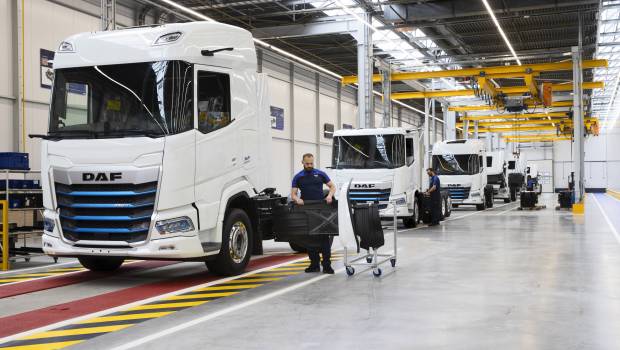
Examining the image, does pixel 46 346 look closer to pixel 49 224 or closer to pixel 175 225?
pixel 175 225

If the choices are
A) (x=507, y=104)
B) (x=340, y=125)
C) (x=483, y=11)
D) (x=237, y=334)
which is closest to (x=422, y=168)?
(x=483, y=11)

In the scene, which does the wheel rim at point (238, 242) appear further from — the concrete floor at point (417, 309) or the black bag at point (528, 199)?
the black bag at point (528, 199)

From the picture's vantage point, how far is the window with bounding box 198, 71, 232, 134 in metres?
8.20

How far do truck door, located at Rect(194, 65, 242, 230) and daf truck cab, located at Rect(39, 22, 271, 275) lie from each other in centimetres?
1

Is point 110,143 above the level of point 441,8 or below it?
below

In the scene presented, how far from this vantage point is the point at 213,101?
27.6ft

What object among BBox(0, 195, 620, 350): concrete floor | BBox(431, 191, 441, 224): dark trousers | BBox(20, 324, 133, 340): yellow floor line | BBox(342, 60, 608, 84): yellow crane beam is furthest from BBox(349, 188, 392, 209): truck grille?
BBox(342, 60, 608, 84): yellow crane beam

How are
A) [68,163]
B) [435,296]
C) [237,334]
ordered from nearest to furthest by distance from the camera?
[237,334], [435,296], [68,163]

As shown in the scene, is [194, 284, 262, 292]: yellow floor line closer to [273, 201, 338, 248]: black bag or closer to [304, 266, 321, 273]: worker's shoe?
[273, 201, 338, 248]: black bag

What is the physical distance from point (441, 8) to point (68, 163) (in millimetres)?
15751

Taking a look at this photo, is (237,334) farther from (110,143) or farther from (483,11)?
(483,11)

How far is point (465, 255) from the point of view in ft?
37.6

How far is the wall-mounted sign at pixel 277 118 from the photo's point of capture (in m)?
29.5

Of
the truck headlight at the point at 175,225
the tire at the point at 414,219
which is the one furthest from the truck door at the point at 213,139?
the tire at the point at 414,219
